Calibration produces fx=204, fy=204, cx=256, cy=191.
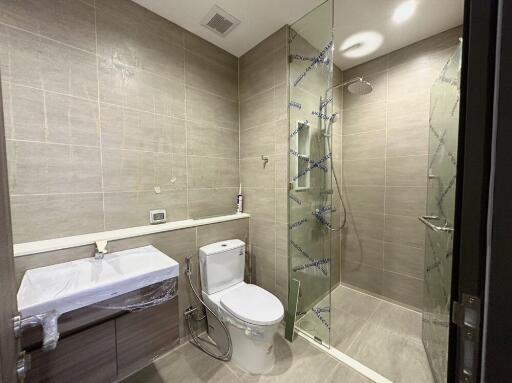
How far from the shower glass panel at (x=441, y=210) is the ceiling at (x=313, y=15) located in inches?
22.1

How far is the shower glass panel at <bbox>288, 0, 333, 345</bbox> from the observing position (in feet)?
5.49

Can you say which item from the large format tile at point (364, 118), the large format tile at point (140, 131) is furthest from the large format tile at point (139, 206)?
the large format tile at point (364, 118)

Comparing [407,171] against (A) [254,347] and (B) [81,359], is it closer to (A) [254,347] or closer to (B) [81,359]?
(A) [254,347]

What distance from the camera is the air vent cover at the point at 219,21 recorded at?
60.5 inches

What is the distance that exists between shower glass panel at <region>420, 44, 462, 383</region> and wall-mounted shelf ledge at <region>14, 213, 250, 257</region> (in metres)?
1.54

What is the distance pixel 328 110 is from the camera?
185 centimetres

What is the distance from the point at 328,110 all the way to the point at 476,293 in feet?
5.81

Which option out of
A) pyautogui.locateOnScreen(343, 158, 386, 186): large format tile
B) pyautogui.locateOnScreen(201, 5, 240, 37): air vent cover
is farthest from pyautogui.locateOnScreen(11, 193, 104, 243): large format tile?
pyautogui.locateOnScreen(343, 158, 386, 186): large format tile

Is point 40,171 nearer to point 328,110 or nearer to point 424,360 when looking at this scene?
point 328,110

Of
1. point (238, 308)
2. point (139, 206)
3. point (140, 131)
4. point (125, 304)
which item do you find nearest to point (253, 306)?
point (238, 308)

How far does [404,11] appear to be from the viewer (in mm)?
1566

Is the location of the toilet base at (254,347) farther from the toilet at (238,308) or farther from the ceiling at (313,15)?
the ceiling at (313,15)

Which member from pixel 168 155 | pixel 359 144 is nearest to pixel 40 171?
pixel 168 155

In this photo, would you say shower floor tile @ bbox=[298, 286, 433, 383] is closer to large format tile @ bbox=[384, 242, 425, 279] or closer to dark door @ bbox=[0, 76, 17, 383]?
large format tile @ bbox=[384, 242, 425, 279]
